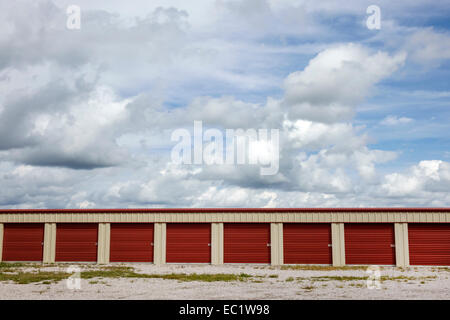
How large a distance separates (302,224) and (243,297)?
14.5 metres

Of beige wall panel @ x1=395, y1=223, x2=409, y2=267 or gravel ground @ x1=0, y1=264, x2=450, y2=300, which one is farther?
beige wall panel @ x1=395, y1=223, x2=409, y2=267

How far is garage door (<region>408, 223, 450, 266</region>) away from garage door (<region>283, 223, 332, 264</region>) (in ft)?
18.1

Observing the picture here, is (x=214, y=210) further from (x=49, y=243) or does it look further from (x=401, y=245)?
(x=401, y=245)

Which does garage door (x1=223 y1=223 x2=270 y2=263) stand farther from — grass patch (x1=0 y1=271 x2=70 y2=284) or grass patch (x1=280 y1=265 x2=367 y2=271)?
grass patch (x1=0 y1=271 x2=70 y2=284)

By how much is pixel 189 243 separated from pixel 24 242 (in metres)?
12.4

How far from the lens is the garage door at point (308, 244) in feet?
98.5

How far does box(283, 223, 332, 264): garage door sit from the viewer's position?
30.0 metres

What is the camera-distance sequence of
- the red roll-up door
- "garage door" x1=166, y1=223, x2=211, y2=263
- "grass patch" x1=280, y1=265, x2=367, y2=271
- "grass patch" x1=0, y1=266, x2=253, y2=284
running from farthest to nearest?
the red roll-up door → "garage door" x1=166, y1=223, x2=211, y2=263 → "grass patch" x1=280, y1=265, x2=367, y2=271 → "grass patch" x1=0, y1=266, x2=253, y2=284

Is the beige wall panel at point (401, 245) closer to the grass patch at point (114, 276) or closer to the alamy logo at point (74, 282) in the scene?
the grass patch at point (114, 276)

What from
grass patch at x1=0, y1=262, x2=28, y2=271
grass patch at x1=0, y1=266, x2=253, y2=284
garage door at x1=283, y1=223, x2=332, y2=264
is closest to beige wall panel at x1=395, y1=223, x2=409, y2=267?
garage door at x1=283, y1=223, x2=332, y2=264

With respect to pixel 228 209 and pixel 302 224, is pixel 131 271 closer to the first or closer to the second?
pixel 228 209

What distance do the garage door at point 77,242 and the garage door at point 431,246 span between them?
21885 mm

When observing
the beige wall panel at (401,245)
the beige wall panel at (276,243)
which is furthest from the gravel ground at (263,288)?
the beige wall panel at (276,243)
